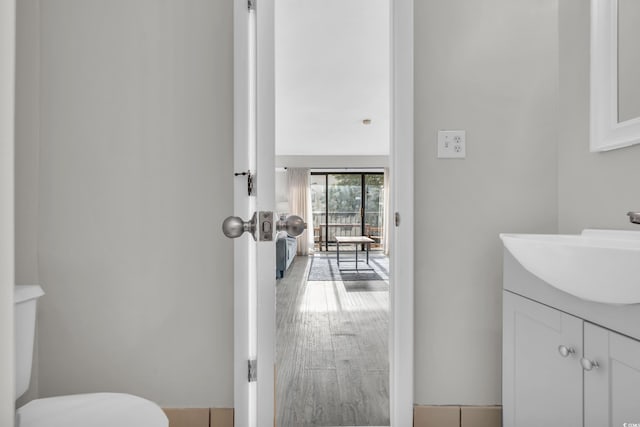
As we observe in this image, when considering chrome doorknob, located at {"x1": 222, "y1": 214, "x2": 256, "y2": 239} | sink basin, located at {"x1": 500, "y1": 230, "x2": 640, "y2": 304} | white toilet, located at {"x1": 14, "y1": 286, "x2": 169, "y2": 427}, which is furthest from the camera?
chrome doorknob, located at {"x1": 222, "y1": 214, "x2": 256, "y2": 239}

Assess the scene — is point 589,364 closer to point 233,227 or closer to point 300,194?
point 233,227

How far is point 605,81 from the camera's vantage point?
44.4 inches

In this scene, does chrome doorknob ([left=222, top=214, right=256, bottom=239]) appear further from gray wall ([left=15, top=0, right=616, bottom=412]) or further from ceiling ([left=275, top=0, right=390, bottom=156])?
ceiling ([left=275, top=0, right=390, bottom=156])

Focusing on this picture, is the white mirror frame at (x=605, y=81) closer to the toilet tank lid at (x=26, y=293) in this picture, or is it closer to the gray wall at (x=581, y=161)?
the gray wall at (x=581, y=161)

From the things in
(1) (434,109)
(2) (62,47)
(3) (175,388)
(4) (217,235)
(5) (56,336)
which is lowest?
(3) (175,388)

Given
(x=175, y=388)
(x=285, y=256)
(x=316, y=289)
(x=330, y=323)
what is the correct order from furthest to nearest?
(x=285, y=256), (x=316, y=289), (x=330, y=323), (x=175, y=388)

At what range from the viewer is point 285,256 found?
4.92m

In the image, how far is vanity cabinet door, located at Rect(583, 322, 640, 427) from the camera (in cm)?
71

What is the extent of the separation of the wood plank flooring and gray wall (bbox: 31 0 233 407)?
464mm

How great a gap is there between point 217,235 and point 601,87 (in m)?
1.47

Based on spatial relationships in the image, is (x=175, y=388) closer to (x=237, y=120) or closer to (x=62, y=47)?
(x=237, y=120)

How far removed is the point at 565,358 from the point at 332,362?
4.44 ft

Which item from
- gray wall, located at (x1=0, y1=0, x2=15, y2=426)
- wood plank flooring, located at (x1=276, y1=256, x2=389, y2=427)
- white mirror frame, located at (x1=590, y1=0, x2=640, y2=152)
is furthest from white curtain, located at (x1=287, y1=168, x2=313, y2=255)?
gray wall, located at (x1=0, y1=0, x2=15, y2=426)

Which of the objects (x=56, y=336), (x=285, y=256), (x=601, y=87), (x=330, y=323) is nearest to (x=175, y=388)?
(x=56, y=336)
